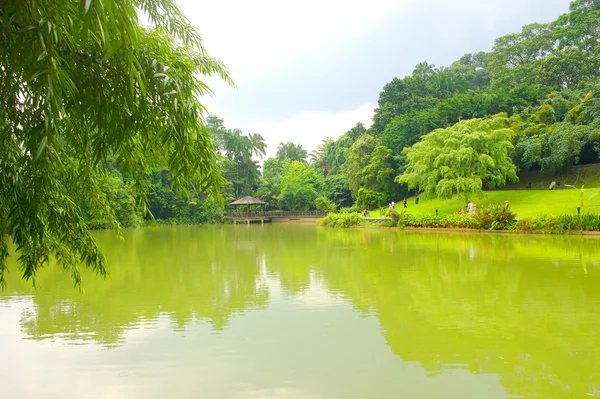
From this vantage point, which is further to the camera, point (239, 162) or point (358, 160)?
point (239, 162)

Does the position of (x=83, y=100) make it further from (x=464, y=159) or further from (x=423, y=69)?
(x=423, y=69)

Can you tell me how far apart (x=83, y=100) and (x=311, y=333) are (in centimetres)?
445

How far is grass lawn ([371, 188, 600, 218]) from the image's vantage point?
22.3m

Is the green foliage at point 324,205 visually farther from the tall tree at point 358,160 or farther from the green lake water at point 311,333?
the green lake water at point 311,333

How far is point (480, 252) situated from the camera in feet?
44.3

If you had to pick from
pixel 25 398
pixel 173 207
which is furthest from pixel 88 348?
pixel 173 207

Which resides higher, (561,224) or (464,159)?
(464,159)

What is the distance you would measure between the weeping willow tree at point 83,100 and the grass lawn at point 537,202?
20.9 metres

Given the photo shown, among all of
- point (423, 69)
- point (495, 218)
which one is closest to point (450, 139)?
point (495, 218)

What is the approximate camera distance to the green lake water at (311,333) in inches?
165

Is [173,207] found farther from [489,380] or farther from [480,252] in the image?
[489,380]

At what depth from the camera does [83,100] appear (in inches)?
82.4

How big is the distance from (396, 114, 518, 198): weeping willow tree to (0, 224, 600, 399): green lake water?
48.6 ft

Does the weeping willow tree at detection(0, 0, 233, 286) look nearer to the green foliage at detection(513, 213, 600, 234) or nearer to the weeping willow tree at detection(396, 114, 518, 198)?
the green foliage at detection(513, 213, 600, 234)
